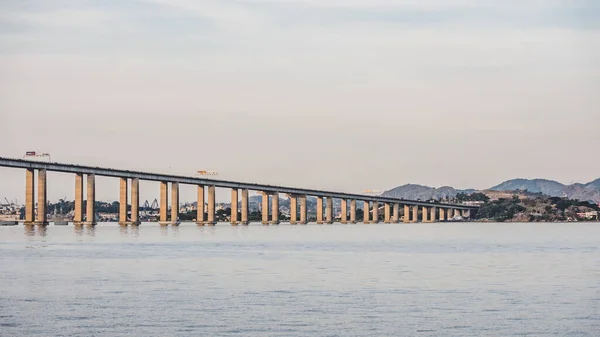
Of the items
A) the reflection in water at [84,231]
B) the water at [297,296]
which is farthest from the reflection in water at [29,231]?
the water at [297,296]

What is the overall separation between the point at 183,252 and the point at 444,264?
24.0 m

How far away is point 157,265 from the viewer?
67.9 meters

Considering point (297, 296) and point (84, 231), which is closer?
point (297, 296)

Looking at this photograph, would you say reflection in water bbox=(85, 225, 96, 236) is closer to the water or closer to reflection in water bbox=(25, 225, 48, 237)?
reflection in water bbox=(25, 225, 48, 237)

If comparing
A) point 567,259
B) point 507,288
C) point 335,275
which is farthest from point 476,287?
point 567,259

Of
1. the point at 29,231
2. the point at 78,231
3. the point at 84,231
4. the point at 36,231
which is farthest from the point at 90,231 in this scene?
the point at 29,231

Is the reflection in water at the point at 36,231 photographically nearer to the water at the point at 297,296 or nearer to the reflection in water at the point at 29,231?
the reflection in water at the point at 29,231

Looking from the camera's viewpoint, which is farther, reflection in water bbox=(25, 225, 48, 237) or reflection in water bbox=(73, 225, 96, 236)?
reflection in water bbox=(73, 225, 96, 236)

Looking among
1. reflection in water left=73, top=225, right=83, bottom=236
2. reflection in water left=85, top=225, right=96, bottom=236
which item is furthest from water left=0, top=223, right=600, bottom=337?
reflection in water left=73, top=225, right=83, bottom=236

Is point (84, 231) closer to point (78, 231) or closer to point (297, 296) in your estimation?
point (78, 231)

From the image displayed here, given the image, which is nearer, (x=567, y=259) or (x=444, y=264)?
(x=444, y=264)

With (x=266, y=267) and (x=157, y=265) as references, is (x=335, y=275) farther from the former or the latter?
(x=157, y=265)

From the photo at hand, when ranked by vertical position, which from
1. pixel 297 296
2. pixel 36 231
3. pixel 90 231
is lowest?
pixel 297 296

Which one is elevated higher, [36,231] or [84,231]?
[36,231]
